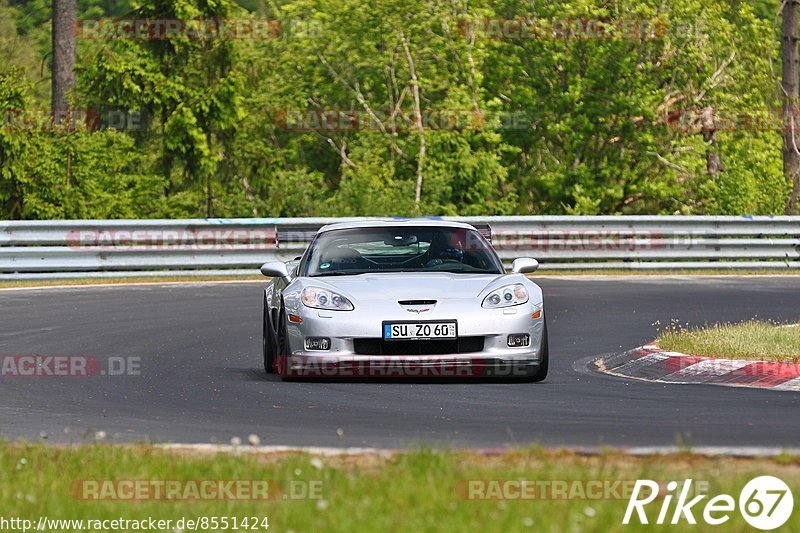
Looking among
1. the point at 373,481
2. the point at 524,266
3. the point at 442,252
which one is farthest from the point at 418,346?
the point at 373,481

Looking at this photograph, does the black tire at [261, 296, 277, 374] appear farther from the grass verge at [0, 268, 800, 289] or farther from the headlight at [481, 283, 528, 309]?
the grass verge at [0, 268, 800, 289]

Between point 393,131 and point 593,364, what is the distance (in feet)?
72.7

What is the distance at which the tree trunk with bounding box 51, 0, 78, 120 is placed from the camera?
3192cm

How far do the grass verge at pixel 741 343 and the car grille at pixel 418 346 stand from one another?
2.42 meters

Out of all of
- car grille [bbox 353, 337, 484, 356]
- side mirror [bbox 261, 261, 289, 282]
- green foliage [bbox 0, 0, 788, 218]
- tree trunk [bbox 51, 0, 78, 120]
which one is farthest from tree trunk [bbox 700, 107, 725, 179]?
car grille [bbox 353, 337, 484, 356]

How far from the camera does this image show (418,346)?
1148 centimetres

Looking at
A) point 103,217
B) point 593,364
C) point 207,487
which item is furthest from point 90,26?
point 207,487

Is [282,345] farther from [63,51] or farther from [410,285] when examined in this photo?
[63,51]

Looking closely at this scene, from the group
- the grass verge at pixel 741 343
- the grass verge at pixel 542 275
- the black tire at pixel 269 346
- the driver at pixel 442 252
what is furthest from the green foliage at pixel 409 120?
the driver at pixel 442 252

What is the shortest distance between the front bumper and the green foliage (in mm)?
17069

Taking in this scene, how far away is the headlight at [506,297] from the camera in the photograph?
11633mm

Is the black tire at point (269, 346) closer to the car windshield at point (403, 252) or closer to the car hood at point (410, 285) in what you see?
the car windshield at point (403, 252)

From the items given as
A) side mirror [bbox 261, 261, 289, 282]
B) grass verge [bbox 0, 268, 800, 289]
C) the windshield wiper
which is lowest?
grass verge [bbox 0, 268, 800, 289]

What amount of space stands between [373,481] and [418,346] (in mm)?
4869
